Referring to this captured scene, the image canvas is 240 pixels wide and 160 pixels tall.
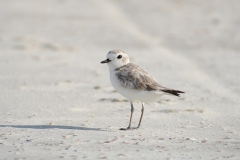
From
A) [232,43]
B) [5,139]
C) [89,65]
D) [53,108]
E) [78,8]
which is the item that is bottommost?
[5,139]

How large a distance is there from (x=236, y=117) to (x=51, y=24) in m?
9.49

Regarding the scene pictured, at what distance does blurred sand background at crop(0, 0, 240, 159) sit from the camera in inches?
204

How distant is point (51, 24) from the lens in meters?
15.0

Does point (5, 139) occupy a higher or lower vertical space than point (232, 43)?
lower

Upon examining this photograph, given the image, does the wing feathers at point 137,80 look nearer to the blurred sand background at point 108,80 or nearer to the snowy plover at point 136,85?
the snowy plover at point 136,85

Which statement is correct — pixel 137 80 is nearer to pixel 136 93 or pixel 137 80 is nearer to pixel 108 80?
pixel 136 93

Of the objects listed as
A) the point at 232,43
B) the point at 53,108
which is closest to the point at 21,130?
the point at 53,108

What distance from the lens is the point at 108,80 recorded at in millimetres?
8836

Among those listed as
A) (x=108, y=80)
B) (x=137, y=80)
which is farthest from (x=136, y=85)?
(x=108, y=80)

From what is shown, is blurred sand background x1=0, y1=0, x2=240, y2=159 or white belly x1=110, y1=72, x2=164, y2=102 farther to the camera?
white belly x1=110, y1=72, x2=164, y2=102

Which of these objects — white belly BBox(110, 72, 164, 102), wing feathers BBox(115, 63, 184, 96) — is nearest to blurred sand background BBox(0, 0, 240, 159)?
white belly BBox(110, 72, 164, 102)

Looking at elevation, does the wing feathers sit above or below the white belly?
above

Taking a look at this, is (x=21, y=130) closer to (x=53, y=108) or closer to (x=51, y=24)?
(x=53, y=108)

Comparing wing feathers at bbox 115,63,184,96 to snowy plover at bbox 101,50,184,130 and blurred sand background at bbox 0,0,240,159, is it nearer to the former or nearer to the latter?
snowy plover at bbox 101,50,184,130
